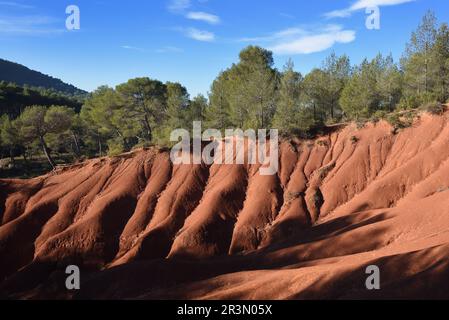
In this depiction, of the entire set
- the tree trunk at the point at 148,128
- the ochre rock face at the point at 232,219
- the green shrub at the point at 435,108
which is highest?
the green shrub at the point at 435,108

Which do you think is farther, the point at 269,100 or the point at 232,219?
the point at 269,100

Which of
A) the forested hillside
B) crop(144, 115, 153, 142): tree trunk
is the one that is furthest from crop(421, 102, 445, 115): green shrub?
crop(144, 115, 153, 142): tree trunk

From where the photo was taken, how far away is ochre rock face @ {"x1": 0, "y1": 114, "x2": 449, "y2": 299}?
22.6 m

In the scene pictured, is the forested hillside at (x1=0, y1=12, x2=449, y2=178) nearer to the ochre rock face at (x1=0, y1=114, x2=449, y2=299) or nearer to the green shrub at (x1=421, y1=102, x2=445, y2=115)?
the green shrub at (x1=421, y1=102, x2=445, y2=115)

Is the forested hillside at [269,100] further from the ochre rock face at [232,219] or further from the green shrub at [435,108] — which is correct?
the ochre rock face at [232,219]

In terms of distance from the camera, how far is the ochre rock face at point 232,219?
74.1ft

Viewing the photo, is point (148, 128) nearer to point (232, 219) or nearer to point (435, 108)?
point (232, 219)

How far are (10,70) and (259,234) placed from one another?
208 m

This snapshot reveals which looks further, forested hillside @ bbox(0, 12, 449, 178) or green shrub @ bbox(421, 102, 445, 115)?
forested hillside @ bbox(0, 12, 449, 178)

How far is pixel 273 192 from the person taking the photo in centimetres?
3641

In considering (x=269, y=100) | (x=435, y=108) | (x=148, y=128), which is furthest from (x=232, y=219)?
(x=148, y=128)

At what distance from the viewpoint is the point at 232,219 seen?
34.7m

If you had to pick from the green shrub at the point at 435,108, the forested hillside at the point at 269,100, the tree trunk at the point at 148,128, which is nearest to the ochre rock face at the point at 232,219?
the green shrub at the point at 435,108
